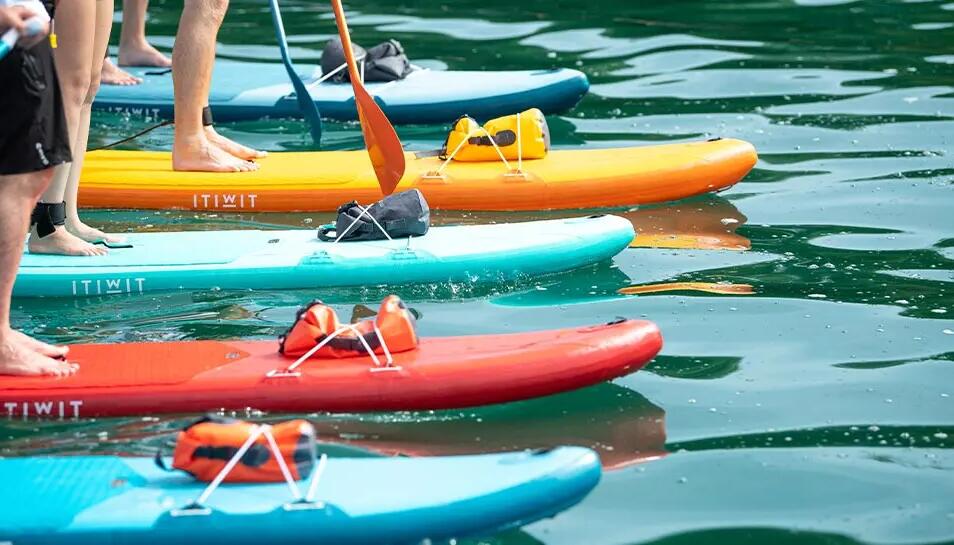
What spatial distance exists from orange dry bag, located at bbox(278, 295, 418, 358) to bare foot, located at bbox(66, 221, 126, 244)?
1424 mm

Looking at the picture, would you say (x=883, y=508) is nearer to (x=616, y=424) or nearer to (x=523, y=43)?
(x=616, y=424)

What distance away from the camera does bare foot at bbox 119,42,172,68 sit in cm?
799

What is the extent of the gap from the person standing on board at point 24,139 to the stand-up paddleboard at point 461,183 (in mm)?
2067

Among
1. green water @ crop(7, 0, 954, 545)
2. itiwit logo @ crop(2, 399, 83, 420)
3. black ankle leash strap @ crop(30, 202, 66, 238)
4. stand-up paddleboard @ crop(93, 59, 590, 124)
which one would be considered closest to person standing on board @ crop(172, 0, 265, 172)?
green water @ crop(7, 0, 954, 545)

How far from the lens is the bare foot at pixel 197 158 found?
6.20 meters

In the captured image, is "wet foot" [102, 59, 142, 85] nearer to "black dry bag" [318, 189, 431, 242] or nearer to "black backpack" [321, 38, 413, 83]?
"black backpack" [321, 38, 413, 83]

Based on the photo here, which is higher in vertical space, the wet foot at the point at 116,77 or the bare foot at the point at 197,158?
the wet foot at the point at 116,77

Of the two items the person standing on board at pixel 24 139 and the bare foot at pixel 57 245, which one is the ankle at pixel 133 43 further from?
the person standing on board at pixel 24 139

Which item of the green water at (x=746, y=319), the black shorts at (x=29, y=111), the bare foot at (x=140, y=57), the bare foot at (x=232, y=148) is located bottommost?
the green water at (x=746, y=319)

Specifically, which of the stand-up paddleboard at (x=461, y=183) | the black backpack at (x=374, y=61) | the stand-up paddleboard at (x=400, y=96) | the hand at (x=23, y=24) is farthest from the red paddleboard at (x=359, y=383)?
the black backpack at (x=374, y=61)

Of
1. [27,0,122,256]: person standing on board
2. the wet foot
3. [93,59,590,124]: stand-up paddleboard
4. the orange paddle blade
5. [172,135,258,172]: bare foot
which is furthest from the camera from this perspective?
the wet foot

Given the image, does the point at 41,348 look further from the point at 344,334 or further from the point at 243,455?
the point at 243,455

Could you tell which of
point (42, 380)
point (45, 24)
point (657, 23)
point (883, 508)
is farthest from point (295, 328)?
point (657, 23)

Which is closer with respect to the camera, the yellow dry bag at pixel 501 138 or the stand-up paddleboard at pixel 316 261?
the stand-up paddleboard at pixel 316 261
